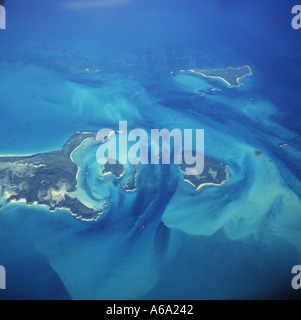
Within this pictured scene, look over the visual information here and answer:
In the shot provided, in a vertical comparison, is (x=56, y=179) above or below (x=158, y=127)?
below

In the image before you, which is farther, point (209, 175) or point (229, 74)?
point (229, 74)

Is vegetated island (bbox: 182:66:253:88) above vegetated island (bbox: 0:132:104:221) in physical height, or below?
above

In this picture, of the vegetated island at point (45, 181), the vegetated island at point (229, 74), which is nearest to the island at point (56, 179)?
the vegetated island at point (45, 181)

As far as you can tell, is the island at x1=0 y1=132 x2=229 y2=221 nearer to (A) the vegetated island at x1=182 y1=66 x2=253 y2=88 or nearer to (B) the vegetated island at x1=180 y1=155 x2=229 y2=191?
(B) the vegetated island at x1=180 y1=155 x2=229 y2=191

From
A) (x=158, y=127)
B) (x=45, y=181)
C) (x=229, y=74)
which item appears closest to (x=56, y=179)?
(x=45, y=181)

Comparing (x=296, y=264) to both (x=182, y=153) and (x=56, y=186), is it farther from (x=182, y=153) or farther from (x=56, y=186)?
(x=56, y=186)

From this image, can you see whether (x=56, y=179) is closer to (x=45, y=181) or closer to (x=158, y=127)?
(x=45, y=181)

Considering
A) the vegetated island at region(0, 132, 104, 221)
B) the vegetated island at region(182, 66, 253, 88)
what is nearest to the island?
the vegetated island at region(0, 132, 104, 221)
